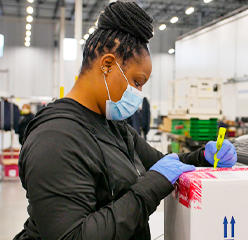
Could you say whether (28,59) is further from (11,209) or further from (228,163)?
(228,163)

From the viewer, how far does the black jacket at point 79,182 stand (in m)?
0.81

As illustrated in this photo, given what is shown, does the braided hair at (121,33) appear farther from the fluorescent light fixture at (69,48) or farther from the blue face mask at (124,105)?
the fluorescent light fixture at (69,48)

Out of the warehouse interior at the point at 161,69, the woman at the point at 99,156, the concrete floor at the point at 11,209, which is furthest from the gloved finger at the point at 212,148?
the warehouse interior at the point at 161,69

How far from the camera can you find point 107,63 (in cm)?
104

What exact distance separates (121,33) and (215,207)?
65 centimetres

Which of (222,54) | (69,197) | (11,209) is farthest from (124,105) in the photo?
(222,54)

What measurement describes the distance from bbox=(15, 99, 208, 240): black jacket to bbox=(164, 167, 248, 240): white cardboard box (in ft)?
0.29

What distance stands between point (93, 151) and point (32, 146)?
0.63 ft

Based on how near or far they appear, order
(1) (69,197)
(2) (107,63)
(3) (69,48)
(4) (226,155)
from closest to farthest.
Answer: (1) (69,197), (2) (107,63), (4) (226,155), (3) (69,48)

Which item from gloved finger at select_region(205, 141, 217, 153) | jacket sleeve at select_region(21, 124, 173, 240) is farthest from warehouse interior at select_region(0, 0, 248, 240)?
jacket sleeve at select_region(21, 124, 173, 240)

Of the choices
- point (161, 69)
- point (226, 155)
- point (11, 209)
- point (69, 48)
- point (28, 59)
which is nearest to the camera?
point (226, 155)

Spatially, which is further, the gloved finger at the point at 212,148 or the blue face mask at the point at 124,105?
the gloved finger at the point at 212,148

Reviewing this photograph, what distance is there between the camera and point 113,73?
1.06 metres

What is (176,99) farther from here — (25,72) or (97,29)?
(25,72)
